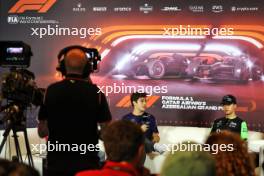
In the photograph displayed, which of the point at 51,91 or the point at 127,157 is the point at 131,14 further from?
the point at 127,157

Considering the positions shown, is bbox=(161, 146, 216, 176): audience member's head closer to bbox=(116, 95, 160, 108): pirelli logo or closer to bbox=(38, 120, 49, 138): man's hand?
bbox=(38, 120, 49, 138): man's hand

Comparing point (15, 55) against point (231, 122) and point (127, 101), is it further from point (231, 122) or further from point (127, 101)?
point (231, 122)

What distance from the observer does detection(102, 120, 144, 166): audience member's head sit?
193 centimetres

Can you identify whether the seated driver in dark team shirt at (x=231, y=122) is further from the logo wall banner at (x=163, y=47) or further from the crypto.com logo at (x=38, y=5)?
the crypto.com logo at (x=38, y=5)

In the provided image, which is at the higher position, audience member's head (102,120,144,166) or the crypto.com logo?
the crypto.com logo

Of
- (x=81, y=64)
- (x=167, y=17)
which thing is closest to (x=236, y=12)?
(x=167, y=17)

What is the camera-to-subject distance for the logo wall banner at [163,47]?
18.3 ft

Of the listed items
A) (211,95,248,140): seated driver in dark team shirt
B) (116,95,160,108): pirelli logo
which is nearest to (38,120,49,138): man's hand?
(211,95,248,140): seated driver in dark team shirt

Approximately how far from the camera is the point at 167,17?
5.75m

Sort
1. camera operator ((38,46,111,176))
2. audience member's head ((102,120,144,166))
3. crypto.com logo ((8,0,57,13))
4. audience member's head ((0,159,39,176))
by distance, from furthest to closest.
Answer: crypto.com logo ((8,0,57,13)) < camera operator ((38,46,111,176)) < audience member's head ((102,120,144,166)) < audience member's head ((0,159,39,176))

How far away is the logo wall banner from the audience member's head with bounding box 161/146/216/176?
4.11 m

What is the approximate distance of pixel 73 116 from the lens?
282cm

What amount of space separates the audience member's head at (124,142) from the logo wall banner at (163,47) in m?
3.80

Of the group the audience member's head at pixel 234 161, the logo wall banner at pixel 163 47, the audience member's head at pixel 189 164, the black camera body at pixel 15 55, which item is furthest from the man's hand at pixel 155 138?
the audience member's head at pixel 189 164
